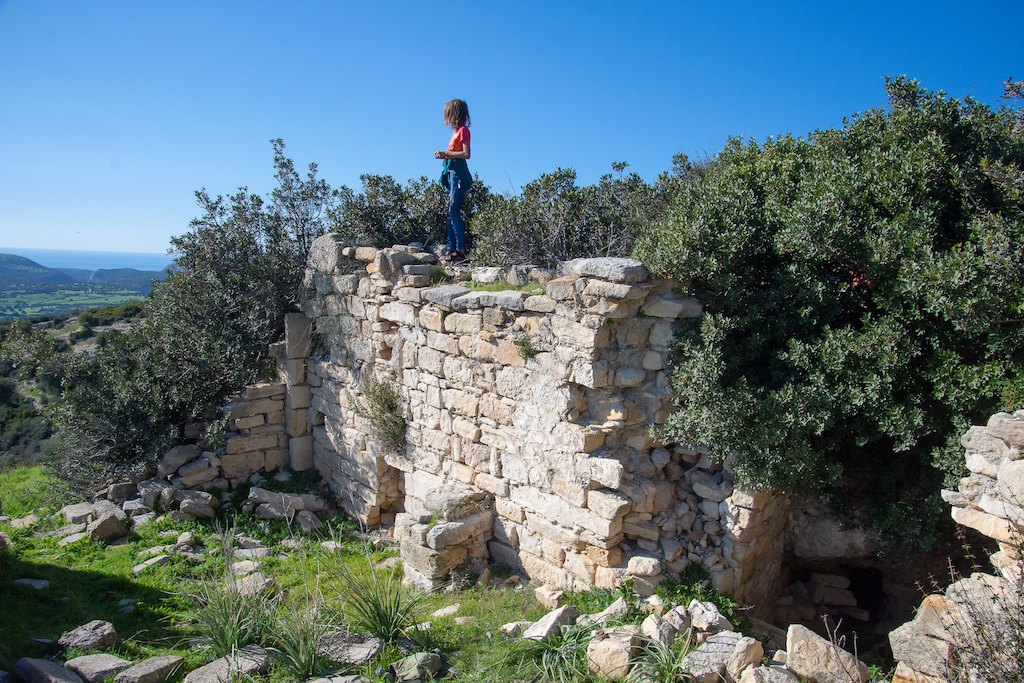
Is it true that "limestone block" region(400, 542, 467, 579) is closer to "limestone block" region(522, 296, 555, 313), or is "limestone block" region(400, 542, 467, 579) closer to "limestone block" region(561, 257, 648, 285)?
"limestone block" region(522, 296, 555, 313)

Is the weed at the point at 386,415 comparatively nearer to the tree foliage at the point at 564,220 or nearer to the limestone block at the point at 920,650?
the tree foliage at the point at 564,220

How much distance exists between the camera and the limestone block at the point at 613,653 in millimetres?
3844

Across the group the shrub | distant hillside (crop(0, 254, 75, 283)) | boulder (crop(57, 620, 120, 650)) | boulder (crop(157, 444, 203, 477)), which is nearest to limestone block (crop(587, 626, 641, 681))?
the shrub

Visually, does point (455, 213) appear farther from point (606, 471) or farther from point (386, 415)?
point (606, 471)

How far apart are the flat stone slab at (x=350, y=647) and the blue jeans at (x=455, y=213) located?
465 cm

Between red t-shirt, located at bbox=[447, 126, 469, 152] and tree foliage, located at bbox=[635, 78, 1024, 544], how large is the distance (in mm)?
2920

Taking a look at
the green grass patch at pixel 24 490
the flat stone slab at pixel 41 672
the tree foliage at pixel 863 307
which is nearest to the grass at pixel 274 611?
the flat stone slab at pixel 41 672

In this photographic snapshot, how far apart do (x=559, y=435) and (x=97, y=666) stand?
12.4ft

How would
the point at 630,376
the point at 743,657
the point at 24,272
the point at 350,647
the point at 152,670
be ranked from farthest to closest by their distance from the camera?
the point at 24,272 < the point at 630,376 < the point at 350,647 < the point at 152,670 < the point at 743,657

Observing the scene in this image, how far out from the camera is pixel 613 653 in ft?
12.8

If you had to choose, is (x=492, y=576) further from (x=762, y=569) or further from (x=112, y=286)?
(x=112, y=286)

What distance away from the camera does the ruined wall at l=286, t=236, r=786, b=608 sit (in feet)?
16.2

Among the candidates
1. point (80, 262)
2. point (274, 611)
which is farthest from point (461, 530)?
point (80, 262)

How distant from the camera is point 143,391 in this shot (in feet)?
26.1
